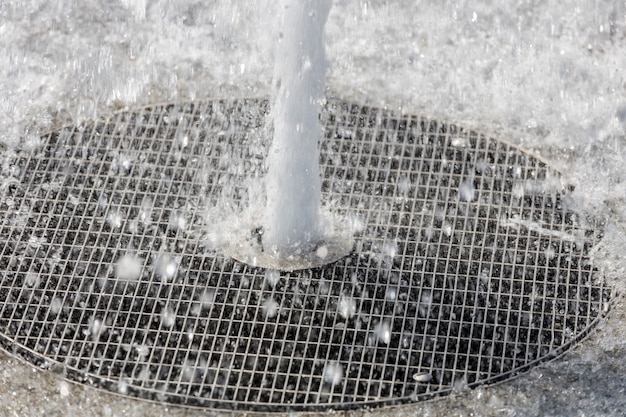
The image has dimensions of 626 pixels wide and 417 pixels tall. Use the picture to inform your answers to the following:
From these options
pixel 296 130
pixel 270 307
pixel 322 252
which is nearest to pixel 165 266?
pixel 270 307

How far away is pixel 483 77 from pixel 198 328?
2.21 metres

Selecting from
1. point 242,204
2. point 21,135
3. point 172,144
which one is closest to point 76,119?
point 21,135

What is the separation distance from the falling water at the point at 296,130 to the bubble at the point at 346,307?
1.04 ft

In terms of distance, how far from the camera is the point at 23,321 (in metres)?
3.76

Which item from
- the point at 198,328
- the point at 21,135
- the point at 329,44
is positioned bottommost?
the point at 21,135

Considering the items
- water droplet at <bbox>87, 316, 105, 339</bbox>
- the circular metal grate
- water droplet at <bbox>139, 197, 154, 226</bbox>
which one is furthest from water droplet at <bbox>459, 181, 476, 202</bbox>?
water droplet at <bbox>87, 316, 105, 339</bbox>

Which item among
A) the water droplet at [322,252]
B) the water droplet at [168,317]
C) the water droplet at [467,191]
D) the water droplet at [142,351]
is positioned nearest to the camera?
the water droplet at [142,351]

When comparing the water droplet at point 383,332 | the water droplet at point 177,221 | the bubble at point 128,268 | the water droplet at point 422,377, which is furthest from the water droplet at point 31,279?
the water droplet at point 422,377

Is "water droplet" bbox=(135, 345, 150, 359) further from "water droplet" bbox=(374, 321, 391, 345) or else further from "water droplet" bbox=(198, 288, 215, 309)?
"water droplet" bbox=(374, 321, 391, 345)

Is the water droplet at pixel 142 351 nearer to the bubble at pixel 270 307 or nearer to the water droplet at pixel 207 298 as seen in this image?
the water droplet at pixel 207 298

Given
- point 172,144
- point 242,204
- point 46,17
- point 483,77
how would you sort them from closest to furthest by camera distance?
point 242,204
point 172,144
point 483,77
point 46,17

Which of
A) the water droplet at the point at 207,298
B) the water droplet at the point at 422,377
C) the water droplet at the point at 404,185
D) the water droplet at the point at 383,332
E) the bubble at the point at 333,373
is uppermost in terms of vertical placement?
the water droplet at the point at 404,185

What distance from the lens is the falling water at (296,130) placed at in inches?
150

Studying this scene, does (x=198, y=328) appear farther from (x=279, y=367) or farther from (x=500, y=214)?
(x=500, y=214)
